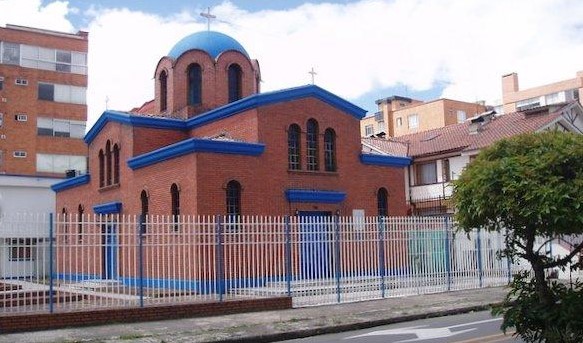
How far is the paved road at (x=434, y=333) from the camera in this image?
11266 mm

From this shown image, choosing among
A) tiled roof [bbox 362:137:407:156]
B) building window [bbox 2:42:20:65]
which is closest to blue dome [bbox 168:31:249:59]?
tiled roof [bbox 362:137:407:156]

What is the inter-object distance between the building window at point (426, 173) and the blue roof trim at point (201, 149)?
15682mm

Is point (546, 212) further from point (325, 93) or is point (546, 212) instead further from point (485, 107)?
point (485, 107)

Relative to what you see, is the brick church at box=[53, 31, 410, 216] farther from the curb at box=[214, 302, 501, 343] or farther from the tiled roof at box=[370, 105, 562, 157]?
the tiled roof at box=[370, 105, 562, 157]

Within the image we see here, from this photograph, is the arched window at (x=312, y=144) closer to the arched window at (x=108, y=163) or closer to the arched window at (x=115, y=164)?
the arched window at (x=115, y=164)

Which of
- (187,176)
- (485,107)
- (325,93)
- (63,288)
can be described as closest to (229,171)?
(187,176)

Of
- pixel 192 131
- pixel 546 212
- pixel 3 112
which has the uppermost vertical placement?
pixel 3 112

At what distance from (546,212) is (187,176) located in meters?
15.7

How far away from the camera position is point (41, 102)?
145 ft

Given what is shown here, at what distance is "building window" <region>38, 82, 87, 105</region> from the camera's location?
44.4 m

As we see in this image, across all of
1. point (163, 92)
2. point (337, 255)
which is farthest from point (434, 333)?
point (163, 92)

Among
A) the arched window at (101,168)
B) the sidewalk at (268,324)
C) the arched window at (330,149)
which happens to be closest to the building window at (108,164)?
the arched window at (101,168)

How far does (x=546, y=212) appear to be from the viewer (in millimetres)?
6305

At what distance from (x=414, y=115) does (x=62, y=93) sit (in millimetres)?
36612
